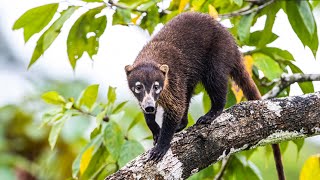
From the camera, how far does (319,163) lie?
464cm

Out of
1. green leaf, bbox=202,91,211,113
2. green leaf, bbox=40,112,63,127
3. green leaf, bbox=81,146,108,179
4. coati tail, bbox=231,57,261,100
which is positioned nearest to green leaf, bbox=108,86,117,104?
green leaf, bbox=40,112,63,127

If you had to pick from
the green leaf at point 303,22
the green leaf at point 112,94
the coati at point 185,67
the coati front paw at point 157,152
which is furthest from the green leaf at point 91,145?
the green leaf at point 303,22

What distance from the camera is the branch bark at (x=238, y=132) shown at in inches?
153

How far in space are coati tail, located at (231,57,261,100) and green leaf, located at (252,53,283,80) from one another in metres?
0.11

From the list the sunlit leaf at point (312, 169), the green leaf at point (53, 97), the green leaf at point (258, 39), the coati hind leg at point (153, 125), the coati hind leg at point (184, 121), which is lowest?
the sunlit leaf at point (312, 169)

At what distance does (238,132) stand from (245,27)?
0.83 m

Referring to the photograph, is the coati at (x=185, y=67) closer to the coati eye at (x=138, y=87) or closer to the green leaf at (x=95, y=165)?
the coati eye at (x=138, y=87)

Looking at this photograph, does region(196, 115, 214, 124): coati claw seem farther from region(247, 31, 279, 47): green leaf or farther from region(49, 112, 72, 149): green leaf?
region(49, 112, 72, 149): green leaf

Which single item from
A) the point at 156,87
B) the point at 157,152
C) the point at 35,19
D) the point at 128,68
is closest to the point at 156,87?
the point at 156,87

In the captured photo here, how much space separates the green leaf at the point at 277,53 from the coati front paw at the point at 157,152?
1.28m

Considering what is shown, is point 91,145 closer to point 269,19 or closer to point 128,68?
point 128,68

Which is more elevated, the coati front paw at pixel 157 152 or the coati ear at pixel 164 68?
the coati ear at pixel 164 68

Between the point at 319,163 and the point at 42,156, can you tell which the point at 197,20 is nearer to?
the point at 319,163

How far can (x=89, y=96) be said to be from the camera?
16.1 feet
